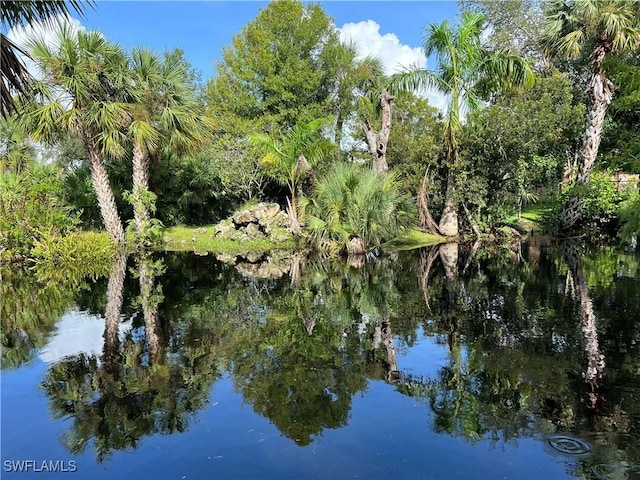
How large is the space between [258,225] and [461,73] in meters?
10.5

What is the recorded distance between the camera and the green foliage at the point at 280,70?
29231 millimetres

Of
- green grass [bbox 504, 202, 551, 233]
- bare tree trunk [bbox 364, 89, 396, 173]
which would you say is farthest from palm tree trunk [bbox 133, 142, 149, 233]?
green grass [bbox 504, 202, 551, 233]

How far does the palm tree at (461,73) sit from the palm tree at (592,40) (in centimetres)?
263

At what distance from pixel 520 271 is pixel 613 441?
9.86m

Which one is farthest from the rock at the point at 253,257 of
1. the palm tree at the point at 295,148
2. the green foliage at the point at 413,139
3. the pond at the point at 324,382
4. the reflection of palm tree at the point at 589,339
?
the reflection of palm tree at the point at 589,339

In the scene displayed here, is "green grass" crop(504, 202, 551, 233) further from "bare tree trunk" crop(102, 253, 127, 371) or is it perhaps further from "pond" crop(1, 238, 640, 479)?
"bare tree trunk" crop(102, 253, 127, 371)

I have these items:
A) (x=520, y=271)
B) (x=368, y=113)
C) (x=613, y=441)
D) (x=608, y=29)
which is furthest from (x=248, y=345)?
(x=368, y=113)

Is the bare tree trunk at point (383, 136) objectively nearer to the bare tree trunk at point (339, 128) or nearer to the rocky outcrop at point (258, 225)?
the rocky outcrop at point (258, 225)

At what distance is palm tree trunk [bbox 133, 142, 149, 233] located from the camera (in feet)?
62.6

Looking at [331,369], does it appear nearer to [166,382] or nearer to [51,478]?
[166,382]

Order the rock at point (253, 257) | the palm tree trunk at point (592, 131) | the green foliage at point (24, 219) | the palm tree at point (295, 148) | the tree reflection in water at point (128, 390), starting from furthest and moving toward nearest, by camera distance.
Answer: the palm tree trunk at point (592, 131)
the palm tree at point (295, 148)
the rock at point (253, 257)
the green foliage at point (24, 219)
the tree reflection in water at point (128, 390)

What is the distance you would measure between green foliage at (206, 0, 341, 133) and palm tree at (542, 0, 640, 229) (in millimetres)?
13390

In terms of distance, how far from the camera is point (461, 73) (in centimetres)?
2011

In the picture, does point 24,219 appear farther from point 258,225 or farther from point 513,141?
point 513,141
